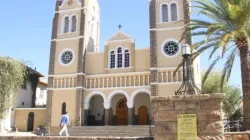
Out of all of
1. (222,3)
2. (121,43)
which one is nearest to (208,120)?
(222,3)

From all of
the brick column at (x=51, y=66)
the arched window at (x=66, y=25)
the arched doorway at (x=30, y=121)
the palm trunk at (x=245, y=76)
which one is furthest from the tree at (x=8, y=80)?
the palm trunk at (x=245, y=76)

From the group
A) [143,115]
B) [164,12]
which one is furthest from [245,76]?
[164,12]

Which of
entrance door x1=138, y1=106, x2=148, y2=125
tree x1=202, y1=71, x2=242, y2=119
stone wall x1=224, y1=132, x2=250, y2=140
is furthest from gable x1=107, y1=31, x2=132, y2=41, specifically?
stone wall x1=224, y1=132, x2=250, y2=140

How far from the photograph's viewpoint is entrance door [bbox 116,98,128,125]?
33.2 metres

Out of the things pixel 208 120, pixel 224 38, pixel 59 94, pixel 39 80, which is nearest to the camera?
pixel 208 120

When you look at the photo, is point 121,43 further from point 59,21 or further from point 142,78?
point 59,21

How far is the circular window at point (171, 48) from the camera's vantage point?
3077 cm

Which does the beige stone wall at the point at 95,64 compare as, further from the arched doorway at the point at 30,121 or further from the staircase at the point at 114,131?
the arched doorway at the point at 30,121

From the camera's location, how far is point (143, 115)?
32.5 meters

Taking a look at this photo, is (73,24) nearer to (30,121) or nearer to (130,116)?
(30,121)

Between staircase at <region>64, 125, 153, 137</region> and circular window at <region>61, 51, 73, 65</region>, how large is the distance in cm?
842

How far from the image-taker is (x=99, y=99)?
35.0 metres

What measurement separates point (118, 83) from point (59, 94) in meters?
7.00

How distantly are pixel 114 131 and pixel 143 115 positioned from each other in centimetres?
627
